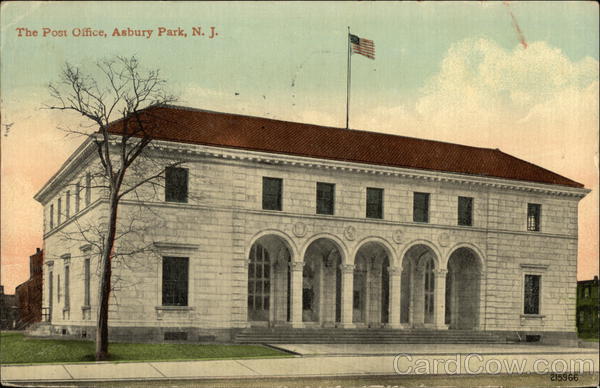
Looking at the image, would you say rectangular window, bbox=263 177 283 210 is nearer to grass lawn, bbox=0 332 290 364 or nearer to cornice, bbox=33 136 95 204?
grass lawn, bbox=0 332 290 364

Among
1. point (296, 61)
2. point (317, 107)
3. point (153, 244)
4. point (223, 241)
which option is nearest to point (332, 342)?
point (223, 241)

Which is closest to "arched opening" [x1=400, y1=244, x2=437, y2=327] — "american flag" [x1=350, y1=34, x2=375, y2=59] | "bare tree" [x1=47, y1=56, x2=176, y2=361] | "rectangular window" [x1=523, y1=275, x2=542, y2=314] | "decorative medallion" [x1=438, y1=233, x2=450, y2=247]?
"decorative medallion" [x1=438, y1=233, x2=450, y2=247]

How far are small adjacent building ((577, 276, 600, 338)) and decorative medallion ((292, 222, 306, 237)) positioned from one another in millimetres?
9623

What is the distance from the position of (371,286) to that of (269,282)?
4556 mm

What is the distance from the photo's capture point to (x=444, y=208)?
28844mm

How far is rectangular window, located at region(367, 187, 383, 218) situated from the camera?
29.0 meters

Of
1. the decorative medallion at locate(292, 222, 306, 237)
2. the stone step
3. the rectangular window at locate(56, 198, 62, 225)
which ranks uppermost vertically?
the rectangular window at locate(56, 198, 62, 225)

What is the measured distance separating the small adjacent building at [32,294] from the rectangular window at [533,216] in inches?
704

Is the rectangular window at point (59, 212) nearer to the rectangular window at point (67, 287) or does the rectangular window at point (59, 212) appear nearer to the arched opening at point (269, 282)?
the rectangular window at point (67, 287)

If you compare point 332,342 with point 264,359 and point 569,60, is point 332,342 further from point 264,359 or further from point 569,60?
point 569,60

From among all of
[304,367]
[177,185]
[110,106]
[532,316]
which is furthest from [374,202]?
[110,106]

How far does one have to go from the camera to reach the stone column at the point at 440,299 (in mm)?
30248

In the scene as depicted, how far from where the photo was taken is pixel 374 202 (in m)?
29.0

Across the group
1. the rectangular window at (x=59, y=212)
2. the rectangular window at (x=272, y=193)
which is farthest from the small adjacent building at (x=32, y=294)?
the rectangular window at (x=272, y=193)
